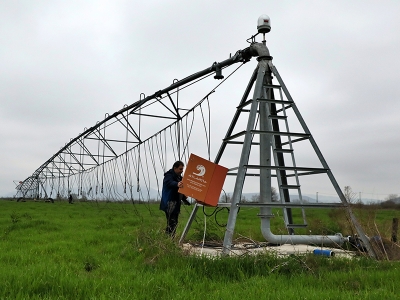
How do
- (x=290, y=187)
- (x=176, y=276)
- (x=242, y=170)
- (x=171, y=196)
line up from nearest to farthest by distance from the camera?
(x=176, y=276), (x=242, y=170), (x=290, y=187), (x=171, y=196)

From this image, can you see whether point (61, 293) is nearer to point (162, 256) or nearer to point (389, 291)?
point (162, 256)

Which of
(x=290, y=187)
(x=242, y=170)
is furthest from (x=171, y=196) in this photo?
(x=290, y=187)

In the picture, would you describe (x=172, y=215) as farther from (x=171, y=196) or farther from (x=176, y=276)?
(x=176, y=276)

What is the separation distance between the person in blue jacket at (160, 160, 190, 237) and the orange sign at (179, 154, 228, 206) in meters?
1.23

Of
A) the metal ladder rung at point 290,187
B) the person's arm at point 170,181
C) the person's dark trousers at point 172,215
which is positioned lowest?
the person's dark trousers at point 172,215

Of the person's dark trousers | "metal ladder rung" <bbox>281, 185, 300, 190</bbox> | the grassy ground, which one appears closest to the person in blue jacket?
the person's dark trousers

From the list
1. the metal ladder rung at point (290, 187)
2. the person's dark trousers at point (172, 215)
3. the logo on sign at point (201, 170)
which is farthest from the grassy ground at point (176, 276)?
the metal ladder rung at point (290, 187)

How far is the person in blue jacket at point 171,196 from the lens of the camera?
8.09 m

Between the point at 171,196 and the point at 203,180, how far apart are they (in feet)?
5.09

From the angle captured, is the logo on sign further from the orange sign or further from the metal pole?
the metal pole

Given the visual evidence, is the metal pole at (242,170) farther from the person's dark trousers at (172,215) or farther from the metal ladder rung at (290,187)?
the person's dark trousers at (172,215)

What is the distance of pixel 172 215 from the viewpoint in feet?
27.1

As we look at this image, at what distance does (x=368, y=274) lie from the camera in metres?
5.00

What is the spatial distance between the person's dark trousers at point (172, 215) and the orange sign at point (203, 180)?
138 cm
